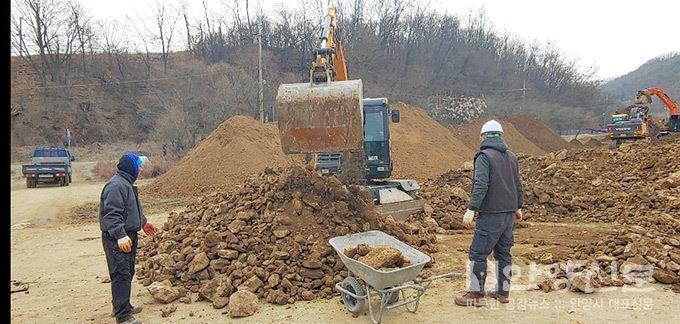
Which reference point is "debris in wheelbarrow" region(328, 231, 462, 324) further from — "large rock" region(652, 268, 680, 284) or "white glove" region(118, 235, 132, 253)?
"large rock" region(652, 268, 680, 284)

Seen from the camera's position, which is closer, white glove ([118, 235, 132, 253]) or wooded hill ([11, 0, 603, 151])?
white glove ([118, 235, 132, 253])

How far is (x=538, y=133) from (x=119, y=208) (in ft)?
104

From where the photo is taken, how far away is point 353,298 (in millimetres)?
4645

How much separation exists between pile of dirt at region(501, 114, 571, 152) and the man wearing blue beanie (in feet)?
97.4

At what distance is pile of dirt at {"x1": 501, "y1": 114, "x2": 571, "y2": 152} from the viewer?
30.7 meters

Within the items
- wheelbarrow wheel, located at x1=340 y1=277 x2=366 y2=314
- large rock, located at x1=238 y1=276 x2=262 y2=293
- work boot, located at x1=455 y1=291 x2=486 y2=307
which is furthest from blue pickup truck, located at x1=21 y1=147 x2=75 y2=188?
work boot, located at x1=455 y1=291 x2=486 y2=307

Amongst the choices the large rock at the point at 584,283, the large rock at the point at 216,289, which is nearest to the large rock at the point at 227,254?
the large rock at the point at 216,289

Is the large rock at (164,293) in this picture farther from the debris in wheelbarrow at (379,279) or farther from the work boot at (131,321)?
the debris in wheelbarrow at (379,279)

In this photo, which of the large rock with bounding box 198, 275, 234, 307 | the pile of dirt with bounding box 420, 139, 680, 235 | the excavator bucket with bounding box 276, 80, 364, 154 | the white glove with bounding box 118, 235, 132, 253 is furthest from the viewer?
the pile of dirt with bounding box 420, 139, 680, 235

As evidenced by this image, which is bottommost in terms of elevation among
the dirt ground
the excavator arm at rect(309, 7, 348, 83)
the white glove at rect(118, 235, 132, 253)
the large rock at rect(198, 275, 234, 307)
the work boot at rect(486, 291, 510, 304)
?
the dirt ground

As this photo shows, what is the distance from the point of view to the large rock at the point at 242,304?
15.4 feet

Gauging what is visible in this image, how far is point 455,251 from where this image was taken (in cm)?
694

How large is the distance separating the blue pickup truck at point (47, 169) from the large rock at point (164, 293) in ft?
53.8

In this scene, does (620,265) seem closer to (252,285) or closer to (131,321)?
(252,285)
